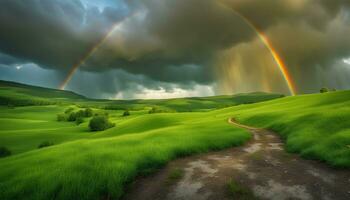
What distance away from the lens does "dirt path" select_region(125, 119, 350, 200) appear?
1429 centimetres

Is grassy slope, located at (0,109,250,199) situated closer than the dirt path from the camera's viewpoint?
No

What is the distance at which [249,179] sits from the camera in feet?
53.6

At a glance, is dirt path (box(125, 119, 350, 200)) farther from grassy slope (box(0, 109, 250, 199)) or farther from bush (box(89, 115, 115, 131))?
bush (box(89, 115, 115, 131))

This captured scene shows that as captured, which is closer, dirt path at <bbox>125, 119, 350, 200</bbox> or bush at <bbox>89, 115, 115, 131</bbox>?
dirt path at <bbox>125, 119, 350, 200</bbox>

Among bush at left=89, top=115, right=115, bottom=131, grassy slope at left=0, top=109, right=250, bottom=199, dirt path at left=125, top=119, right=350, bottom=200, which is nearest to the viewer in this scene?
dirt path at left=125, top=119, right=350, bottom=200

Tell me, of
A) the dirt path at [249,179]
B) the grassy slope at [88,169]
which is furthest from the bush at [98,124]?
the dirt path at [249,179]

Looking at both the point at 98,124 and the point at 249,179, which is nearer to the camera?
the point at 249,179

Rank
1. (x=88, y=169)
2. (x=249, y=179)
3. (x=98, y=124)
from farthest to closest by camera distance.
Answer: (x=98, y=124), (x=88, y=169), (x=249, y=179)

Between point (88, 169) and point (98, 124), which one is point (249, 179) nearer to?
point (88, 169)

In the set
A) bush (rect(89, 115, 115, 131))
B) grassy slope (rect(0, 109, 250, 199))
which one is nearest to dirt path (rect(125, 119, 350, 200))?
grassy slope (rect(0, 109, 250, 199))

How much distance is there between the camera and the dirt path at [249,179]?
14289 millimetres

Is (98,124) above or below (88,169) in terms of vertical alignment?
A: below

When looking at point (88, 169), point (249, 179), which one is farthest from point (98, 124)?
point (249, 179)

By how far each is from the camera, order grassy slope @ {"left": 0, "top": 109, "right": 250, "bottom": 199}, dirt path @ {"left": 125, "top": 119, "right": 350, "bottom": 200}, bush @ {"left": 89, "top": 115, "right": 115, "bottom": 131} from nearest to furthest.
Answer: dirt path @ {"left": 125, "top": 119, "right": 350, "bottom": 200}, grassy slope @ {"left": 0, "top": 109, "right": 250, "bottom": 199}, bush @ {"left": 89, "top": 115, "right": 115, "bottom": 131}
